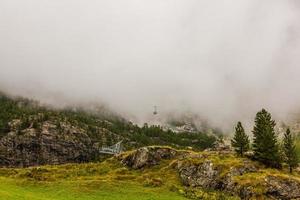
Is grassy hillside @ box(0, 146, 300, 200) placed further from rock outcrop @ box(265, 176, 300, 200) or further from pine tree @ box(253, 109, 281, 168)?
pine tree @ box(253, 109, 281, 168)

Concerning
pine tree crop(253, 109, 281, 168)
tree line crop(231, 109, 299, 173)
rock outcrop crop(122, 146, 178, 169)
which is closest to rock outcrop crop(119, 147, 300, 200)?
rock outcrop crop(122, 146, 178, 169)

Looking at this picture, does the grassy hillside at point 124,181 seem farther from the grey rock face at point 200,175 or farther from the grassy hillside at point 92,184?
the grey rock face at point 200,175

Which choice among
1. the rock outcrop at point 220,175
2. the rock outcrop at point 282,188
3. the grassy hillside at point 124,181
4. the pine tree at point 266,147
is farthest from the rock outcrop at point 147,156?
the rock outcrop at point 282,188

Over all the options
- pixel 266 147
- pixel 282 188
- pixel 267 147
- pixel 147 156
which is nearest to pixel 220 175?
pixel 282 188

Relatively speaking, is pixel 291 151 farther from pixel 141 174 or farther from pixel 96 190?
pixel 96 190

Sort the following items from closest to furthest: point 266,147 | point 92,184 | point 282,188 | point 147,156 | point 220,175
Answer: point 92,184, point 282,188, point 220,175, point 266,147, point 147,156

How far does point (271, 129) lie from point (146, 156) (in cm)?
3607

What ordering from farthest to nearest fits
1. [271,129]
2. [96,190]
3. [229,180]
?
[271,129], [229,180], [96,190]

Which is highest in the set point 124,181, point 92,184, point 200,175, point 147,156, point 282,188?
point 147,156

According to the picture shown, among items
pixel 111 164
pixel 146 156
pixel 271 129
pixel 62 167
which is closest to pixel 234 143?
pixel 271 129

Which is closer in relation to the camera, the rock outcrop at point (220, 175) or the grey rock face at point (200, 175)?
the rock outcrop at point (220, 175)

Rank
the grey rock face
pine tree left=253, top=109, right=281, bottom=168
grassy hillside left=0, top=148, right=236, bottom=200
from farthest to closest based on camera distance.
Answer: pine tree left=253, top=109, right=281, bottom=168 < the grey rock face < grassy hillside left=0, top=148, right=236, bottom=200

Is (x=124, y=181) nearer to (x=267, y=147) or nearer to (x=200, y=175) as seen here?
(x=200, y=175)

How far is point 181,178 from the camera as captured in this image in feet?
410
